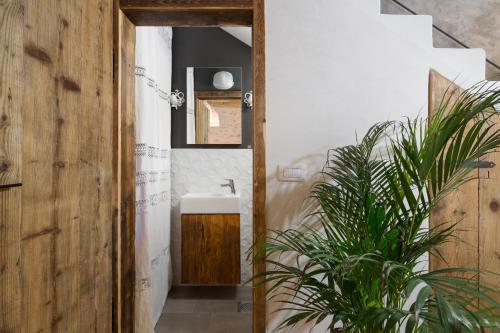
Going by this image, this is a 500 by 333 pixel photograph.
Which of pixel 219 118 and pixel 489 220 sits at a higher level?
pixel 219 118

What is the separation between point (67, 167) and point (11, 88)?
402mm

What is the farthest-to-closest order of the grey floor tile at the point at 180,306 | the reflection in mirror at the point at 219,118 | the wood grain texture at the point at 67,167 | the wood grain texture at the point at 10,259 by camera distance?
1. the reflection in mirror at the point at 219,118
2. the grey floor tile at the point at 180,306
3. the wood grain texture at the point at 67,167
4. the wood grain texture at the point at 10,259

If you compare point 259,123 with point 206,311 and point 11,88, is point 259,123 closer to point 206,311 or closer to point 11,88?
point 11,88

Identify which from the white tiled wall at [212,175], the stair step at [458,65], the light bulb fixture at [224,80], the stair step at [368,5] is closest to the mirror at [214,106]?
the light bulb fixture at [224,80]

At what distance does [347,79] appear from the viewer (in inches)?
69.2

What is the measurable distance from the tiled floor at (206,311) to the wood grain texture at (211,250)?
0.14 metres

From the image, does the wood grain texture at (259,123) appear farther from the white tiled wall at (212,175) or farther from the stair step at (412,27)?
the white tiled wall at (212,175)

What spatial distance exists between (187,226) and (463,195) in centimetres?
215

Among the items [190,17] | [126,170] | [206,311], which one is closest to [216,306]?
[206,311]

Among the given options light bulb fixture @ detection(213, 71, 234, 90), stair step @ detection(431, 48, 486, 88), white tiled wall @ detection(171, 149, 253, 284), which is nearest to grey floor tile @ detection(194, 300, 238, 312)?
white tiled wall @ detection(171, 149, 253, 284)

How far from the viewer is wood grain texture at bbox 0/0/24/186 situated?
90 cm

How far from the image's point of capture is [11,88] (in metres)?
0.94

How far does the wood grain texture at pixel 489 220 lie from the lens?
180cm

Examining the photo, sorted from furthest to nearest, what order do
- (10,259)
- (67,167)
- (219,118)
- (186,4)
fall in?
(219,118)
(186,4)
(67,167)
(10,259)
